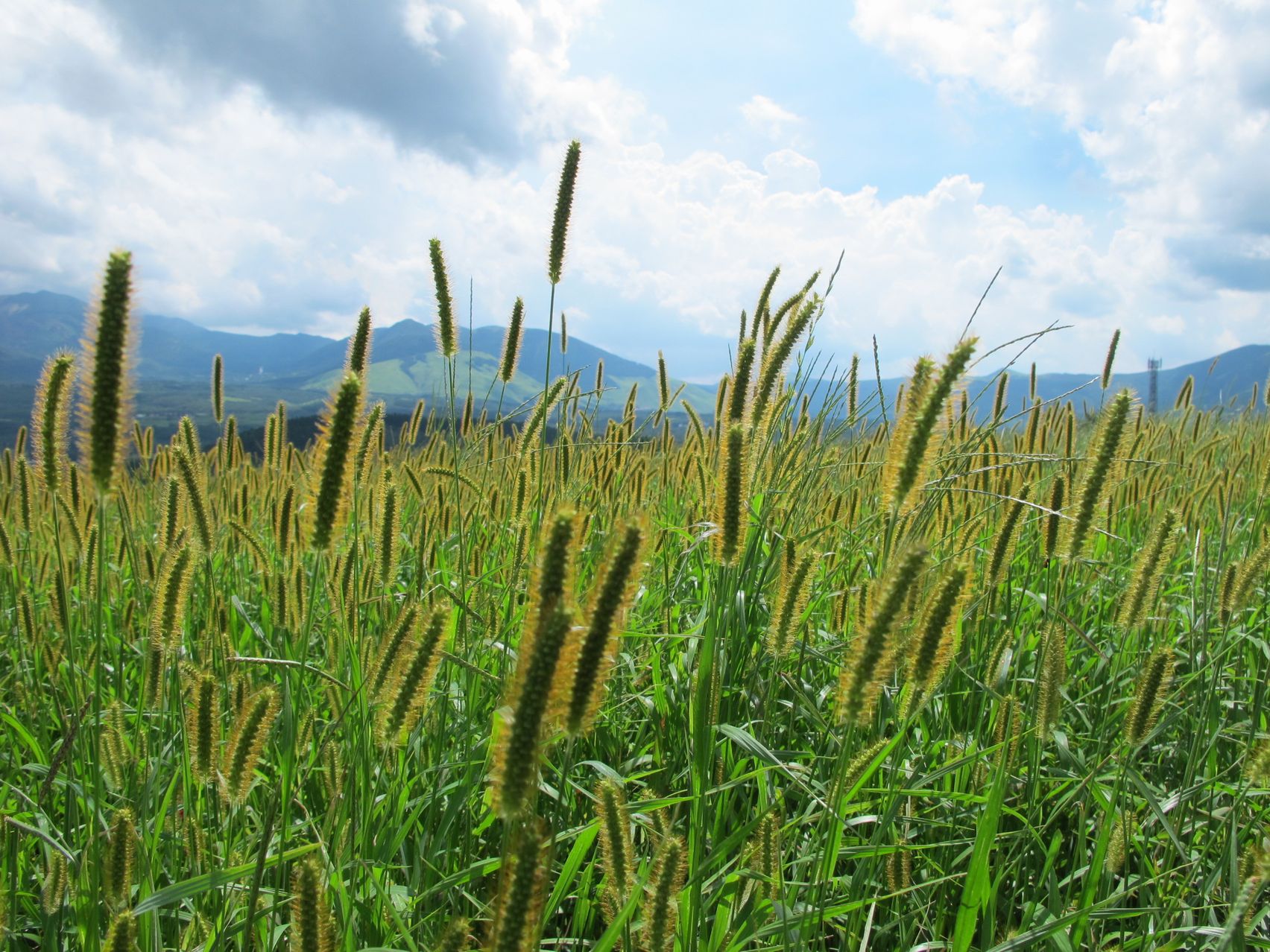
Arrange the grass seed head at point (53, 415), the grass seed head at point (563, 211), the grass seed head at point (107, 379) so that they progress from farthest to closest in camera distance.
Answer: the grass seed head at point (563, 211)
the grass seed head at point (53, 415)
the grass seed head at point (107, 379)

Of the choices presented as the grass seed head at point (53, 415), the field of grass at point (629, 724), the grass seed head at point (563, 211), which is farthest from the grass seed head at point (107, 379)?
the grass seed head at point (563, 211)

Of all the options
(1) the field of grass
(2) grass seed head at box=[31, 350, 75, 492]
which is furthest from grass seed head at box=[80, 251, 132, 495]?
(2) grass seed head at box=[31, 350, 75, 492]

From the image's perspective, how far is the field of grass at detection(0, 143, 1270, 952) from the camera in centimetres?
146

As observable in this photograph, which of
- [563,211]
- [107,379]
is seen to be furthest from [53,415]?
[563,211]

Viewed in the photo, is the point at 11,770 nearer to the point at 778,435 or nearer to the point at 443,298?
the point at 443,298

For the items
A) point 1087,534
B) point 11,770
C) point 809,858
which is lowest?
point 11,770

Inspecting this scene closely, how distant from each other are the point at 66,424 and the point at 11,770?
162cm

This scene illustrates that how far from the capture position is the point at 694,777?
1898 millimetres

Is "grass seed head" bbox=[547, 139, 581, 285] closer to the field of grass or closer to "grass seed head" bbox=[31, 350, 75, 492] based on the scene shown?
the field of grass

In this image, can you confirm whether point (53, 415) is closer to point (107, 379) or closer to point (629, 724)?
point (107, 379)

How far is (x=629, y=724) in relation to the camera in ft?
10.4

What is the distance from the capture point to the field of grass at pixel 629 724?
4.80 ft

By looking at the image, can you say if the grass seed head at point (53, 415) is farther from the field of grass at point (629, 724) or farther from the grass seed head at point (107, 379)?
the grass seed head at point (107, 379)

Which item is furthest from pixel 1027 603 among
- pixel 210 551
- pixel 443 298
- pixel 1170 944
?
pixel 210 551
